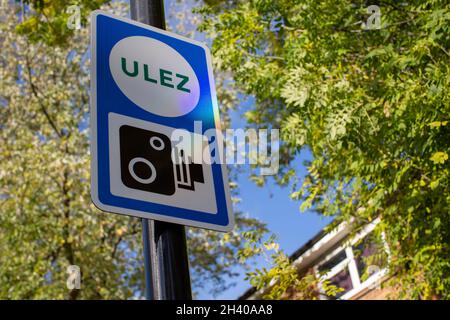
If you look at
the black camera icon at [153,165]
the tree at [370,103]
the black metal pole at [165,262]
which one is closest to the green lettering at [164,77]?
the black camera icon at [153,165]

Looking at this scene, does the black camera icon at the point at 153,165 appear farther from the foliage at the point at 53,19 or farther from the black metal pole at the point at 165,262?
the foliage at the point at 53,19

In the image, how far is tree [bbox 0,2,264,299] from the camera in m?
14.4

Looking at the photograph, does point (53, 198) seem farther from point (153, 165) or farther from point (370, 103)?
point (153, 165)

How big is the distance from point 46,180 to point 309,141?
9.48m

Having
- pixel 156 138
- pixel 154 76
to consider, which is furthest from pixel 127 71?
pixel 156 138

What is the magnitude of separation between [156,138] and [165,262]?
54cm

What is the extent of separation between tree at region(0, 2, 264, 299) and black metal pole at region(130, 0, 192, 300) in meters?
11.2

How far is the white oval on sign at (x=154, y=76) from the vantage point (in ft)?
8.32

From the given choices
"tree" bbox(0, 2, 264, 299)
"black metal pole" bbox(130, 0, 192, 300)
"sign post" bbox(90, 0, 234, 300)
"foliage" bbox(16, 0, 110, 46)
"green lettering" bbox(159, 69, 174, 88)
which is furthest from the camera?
"tree" bbox(0, 2, 264, 299)

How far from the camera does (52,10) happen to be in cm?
1122

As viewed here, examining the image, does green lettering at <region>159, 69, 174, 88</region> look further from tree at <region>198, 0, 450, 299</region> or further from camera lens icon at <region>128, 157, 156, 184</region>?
tree at <region>198, 0, 450, 299</region>

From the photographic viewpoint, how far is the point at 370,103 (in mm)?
7207

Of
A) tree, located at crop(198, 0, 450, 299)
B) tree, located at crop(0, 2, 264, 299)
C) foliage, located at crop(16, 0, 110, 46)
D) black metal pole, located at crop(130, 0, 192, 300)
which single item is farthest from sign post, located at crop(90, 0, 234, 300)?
tree, located at crop(0, 2, 264, 299)
